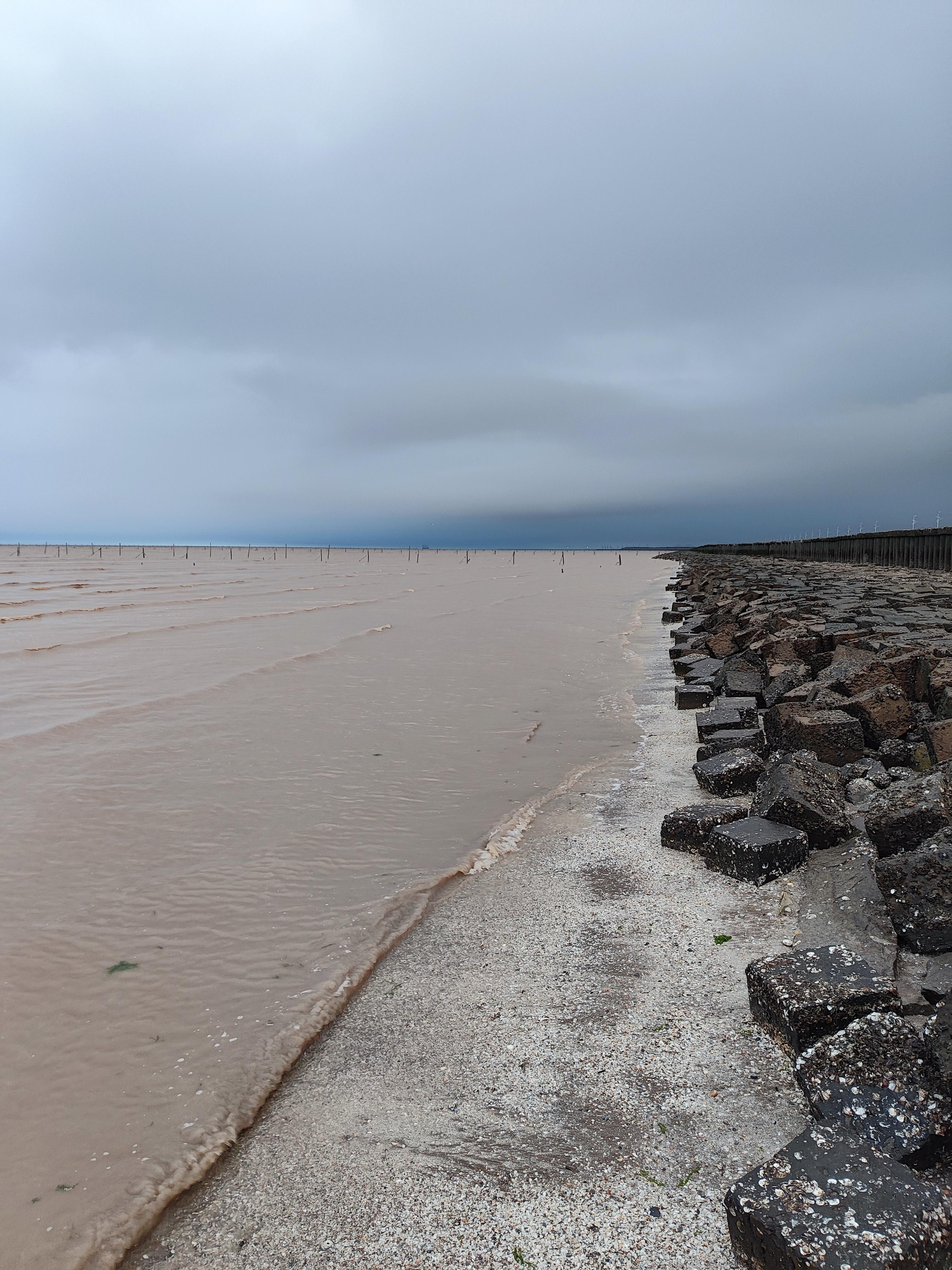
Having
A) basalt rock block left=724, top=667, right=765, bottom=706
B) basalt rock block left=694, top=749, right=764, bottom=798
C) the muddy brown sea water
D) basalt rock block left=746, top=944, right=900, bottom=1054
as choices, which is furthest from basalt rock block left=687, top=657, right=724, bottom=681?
basalt rock block left=746, top=944, right=900, bottom=1054

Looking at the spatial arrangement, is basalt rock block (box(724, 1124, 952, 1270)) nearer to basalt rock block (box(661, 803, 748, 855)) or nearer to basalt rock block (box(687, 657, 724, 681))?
Answer: basalt rock block (box(661, 803, 748, 855))

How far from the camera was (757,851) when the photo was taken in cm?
334

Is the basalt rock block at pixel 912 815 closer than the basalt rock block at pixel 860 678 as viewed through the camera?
Yes

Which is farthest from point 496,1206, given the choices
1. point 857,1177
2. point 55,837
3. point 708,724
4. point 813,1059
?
point 708,724

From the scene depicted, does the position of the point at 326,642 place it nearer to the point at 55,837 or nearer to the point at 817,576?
the point at 55,837

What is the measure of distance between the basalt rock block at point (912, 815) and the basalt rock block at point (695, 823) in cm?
67

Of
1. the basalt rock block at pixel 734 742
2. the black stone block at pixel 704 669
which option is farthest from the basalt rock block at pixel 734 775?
the black stone block at pixel 704 669

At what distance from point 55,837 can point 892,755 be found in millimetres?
4991

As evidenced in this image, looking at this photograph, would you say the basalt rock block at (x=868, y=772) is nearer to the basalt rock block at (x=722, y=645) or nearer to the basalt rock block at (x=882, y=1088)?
the basalt rock block at (x=882, y=1088)

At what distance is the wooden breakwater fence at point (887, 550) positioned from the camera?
29.9 meters

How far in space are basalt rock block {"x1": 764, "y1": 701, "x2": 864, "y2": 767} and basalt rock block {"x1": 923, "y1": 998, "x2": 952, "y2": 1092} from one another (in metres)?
2.93

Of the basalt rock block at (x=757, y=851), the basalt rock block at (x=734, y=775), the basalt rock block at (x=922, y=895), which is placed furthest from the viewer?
the basalt rock block at (x=734, y=775)

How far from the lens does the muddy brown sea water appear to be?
203cm

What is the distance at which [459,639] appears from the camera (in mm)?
12289
